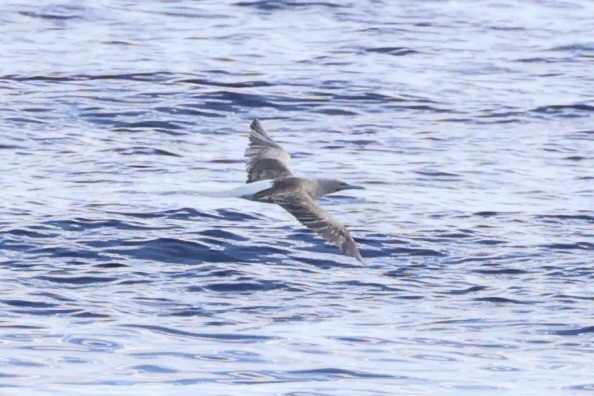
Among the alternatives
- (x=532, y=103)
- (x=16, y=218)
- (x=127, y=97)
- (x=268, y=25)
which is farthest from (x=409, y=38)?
(x=16, y=218)

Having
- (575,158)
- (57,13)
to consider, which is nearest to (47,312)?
(575,158)

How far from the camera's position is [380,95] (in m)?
21.0

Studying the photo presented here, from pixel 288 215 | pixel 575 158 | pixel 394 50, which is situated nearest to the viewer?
pixel 288 215

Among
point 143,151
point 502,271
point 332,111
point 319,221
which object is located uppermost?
point 319,221

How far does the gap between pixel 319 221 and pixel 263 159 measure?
2.09m

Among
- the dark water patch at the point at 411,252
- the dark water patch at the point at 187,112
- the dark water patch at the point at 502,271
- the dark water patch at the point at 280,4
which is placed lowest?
the dark water patch at the point at 502,271

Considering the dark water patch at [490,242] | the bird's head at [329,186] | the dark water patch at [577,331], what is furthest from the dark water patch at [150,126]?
the dark water patch at [577,331]

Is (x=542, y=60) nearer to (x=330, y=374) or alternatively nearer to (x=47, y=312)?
(x=47, y=312)

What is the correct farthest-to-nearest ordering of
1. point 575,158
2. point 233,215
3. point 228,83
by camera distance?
point 228,83
point 575,158
point 233,215

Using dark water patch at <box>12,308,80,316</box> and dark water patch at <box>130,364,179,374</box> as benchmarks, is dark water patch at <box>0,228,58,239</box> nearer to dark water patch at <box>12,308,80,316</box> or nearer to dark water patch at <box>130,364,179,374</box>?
dark water patch at <box>12,308,80,316</box>

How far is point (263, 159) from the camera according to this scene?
13.5m

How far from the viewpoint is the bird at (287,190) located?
11.3 m

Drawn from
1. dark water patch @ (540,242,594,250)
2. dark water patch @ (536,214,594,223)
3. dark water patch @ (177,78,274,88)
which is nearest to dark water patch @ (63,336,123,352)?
dark water patch @ (540,242,594,250)

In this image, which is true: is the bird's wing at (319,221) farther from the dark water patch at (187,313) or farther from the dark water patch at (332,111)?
the dark water patch at (332,111)
